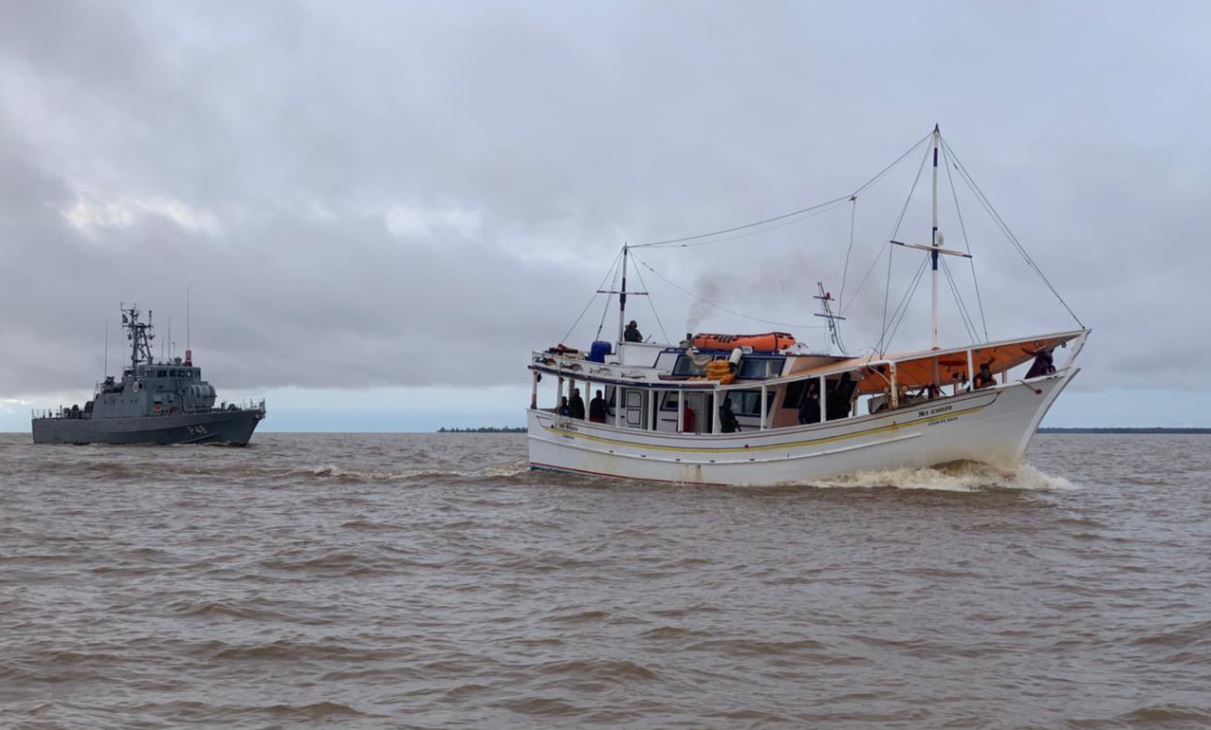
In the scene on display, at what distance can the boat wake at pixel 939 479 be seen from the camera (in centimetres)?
2630

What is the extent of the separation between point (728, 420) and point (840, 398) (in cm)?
324

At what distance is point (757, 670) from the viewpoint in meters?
9.71

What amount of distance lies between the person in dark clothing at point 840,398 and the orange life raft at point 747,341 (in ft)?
7.08

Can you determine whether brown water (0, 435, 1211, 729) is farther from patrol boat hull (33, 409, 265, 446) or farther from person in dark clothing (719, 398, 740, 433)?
patrol boat hull (33, 409, 265, 446)

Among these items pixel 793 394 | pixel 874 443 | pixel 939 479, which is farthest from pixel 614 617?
pixel 793 394

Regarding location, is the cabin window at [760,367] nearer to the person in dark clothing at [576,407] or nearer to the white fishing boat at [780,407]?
the white fishing boat at [780,407]

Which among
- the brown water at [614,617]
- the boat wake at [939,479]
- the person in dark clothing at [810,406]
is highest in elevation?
the person in dark clothing at [810,406]

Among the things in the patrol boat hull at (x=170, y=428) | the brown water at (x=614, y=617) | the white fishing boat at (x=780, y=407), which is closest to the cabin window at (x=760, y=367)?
the white fishing boat at (x=780, y=407)

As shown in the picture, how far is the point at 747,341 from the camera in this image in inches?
1216

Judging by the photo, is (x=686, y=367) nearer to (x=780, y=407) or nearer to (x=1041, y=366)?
(x=780, y=407)

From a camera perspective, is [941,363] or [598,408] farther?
[598,408]

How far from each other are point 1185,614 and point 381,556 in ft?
37.5

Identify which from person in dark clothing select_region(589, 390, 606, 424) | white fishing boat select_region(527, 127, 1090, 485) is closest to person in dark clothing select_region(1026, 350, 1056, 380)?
white fishing boat select_region(527, 127, 1090, 485)

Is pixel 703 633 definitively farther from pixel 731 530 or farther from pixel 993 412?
pixel 993 412
